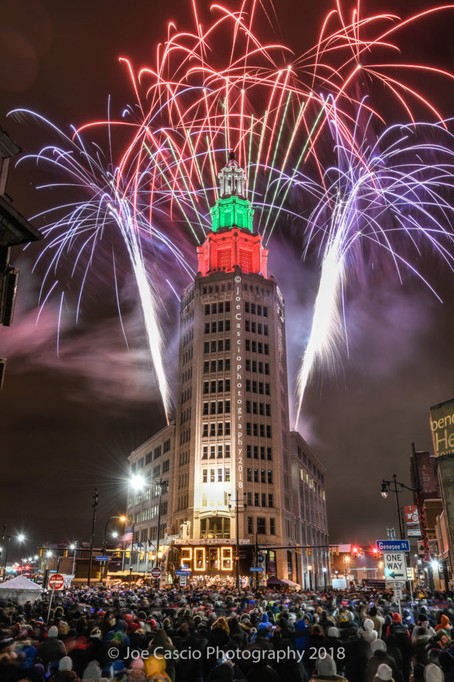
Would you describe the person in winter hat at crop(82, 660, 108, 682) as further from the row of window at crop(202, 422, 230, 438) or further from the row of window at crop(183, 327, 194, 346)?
the row of window at crop(183, 327, 194, 346)

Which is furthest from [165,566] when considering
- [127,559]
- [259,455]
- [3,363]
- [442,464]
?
[3,363]

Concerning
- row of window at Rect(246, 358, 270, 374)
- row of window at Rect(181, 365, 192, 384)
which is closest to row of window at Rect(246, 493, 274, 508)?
row of window at Rect(246, 358, 270, 374)

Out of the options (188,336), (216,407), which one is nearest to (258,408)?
(216,407)

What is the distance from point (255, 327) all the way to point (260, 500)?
27.0 meters

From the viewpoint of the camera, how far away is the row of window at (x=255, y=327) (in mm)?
90125

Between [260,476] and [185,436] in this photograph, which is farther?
[185,436]

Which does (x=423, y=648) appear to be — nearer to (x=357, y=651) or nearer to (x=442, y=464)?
(x=357, y=651)

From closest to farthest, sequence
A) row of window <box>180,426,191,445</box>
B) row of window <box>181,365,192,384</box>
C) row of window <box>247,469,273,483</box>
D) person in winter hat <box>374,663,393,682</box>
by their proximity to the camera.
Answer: person in winter hat <box>374,663,393,682</box> → row of window <box>247,469,273,483</box> → row of window <box>180,426,191,445</box> → row of window <box>181,365,192,384</box>

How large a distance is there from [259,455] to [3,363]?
65192 millimetres

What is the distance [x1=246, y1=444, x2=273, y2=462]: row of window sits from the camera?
8350 cm

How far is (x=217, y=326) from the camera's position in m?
90.5

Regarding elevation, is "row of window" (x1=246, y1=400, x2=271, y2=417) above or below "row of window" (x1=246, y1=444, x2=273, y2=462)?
above

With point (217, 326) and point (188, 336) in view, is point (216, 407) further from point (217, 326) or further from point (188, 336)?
point (188, 336)

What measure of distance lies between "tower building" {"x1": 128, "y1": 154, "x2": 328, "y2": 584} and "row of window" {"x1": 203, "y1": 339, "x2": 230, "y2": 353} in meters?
0.16
